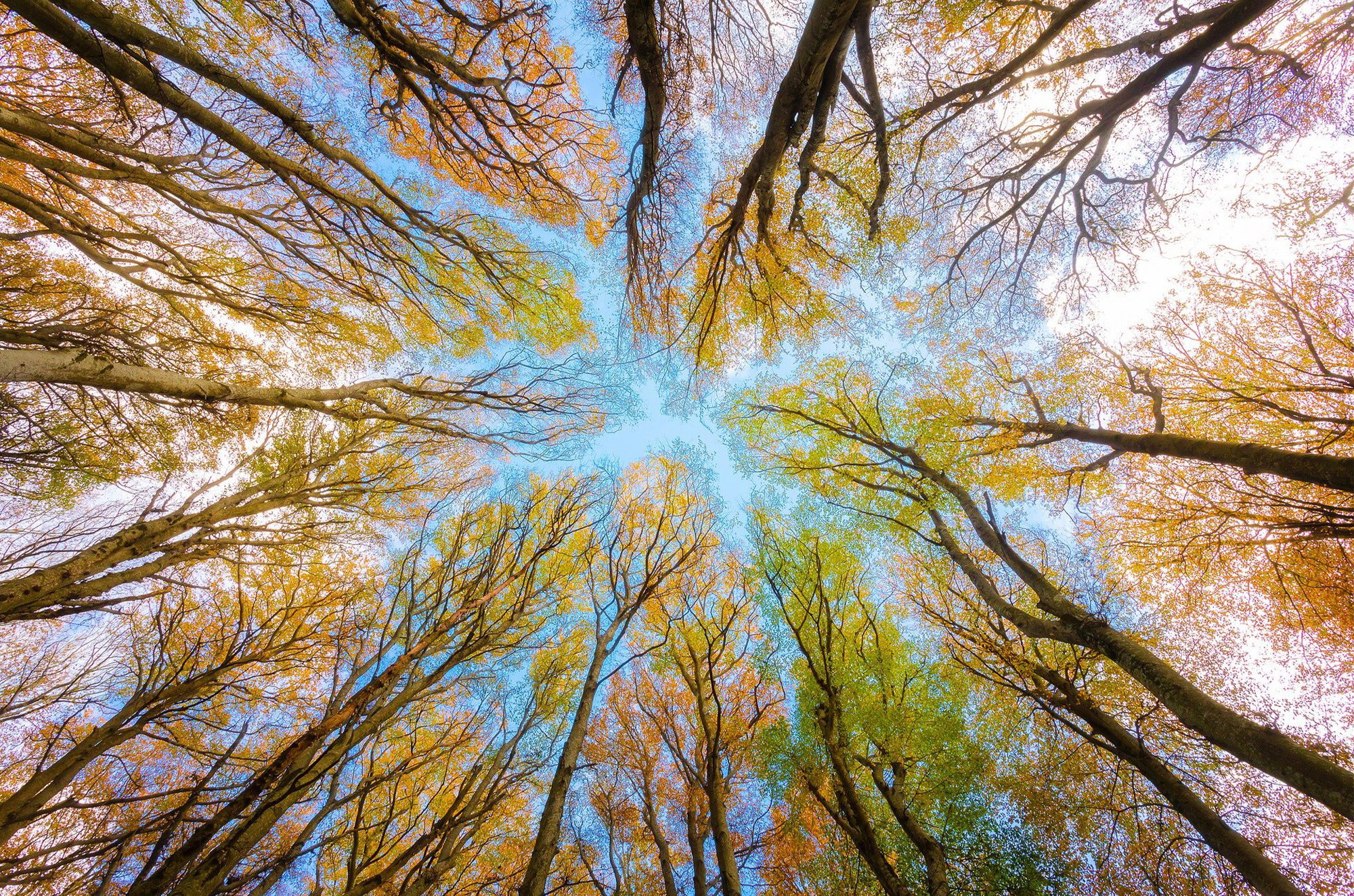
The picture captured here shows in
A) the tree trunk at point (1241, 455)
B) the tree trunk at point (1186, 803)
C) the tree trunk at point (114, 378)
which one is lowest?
the tree trunk at point (1186, 803)

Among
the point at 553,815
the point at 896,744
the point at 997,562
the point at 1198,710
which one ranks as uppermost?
the point at 997,562

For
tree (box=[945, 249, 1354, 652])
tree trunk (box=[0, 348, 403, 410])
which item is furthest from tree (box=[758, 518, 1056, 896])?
tree trunk (box=[0, 348, 403, 410])

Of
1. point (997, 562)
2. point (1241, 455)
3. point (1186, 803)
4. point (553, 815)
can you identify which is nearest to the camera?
point (553, 815)

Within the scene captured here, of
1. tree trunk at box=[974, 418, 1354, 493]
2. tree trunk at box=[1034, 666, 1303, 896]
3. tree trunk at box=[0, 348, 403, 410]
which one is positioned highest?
tree trunk at box=[0, 348, 403, 410]

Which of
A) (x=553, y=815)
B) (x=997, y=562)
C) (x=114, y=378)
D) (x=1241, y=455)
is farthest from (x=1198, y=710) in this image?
(x=114, y=378)

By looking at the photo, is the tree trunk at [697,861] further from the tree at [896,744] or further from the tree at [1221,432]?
the tree at [1221,432]

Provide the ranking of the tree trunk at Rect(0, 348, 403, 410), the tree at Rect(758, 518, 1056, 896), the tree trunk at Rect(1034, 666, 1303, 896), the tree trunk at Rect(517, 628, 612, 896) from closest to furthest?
the tree trunk at Rect(517, 628, 612, 896)
the tree trunk at Rect(0, 348, 403, 410)
the tree trunk at Rect(1034, 666, 1303, 896)
the tree at Rect(758, 518, 1056, 896)

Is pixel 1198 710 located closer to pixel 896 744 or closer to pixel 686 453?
pixel 896 744

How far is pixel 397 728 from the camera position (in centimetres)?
704

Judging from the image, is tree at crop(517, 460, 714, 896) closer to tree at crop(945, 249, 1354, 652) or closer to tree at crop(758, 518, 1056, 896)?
tree at crop(758, 518, 1056, 896)

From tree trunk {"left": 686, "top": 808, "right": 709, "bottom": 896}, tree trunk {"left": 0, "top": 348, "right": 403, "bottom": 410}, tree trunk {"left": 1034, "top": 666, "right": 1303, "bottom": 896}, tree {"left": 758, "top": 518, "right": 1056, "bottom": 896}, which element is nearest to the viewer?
tree trunk {"left": 0, "top": 348, "right": 403, "bottom": 410}

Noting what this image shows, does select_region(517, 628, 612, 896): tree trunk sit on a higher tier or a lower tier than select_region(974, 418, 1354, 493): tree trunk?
lower

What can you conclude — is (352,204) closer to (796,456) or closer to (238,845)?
(238,845)

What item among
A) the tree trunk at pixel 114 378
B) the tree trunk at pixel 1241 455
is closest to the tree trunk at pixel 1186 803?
the tree trunk at pixel 1241 455
